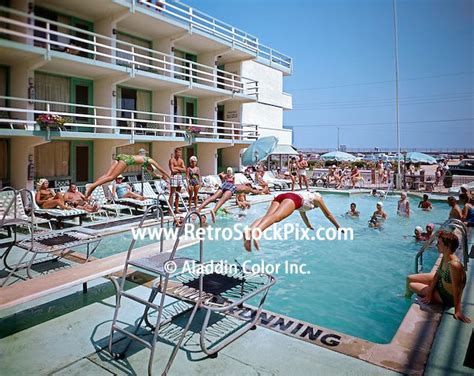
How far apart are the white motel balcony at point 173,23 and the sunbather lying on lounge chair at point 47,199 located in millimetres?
7804

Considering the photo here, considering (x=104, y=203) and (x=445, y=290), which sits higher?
(x=104, y=203)

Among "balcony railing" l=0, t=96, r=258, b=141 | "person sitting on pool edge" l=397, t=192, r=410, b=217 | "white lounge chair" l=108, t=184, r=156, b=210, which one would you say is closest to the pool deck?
"white lounge chair" l=108, t=184, r=156, b=210

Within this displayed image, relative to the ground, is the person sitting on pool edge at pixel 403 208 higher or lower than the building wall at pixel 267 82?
lower

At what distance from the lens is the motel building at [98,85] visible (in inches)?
488

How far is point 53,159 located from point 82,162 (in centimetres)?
123

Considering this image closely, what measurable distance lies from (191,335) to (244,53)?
2092cm

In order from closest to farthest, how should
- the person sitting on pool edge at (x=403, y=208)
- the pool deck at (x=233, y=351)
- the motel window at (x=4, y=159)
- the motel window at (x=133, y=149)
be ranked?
the pool deck at (x=233, y=351) → the motel window at (x=4, y=159) → the person sitting on pool edge at (x=403, y=208) → the motel window at (x=133, y=149)

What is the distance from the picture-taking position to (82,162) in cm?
1520

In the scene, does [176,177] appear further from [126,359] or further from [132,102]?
[126,359]

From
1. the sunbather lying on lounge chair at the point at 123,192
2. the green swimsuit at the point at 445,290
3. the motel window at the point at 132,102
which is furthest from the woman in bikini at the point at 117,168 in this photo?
the motel window at the point at 132,102

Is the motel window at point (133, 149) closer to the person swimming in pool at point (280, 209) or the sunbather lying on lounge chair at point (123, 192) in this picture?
the sunbather lying on lounge chair at point (123, 192)

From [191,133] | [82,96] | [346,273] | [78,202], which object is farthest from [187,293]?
[191,133]

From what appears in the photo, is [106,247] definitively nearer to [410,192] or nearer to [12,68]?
[12,68]

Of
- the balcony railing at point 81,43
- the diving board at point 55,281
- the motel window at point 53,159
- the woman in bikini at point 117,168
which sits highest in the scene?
the balcony railing at point 81,43
